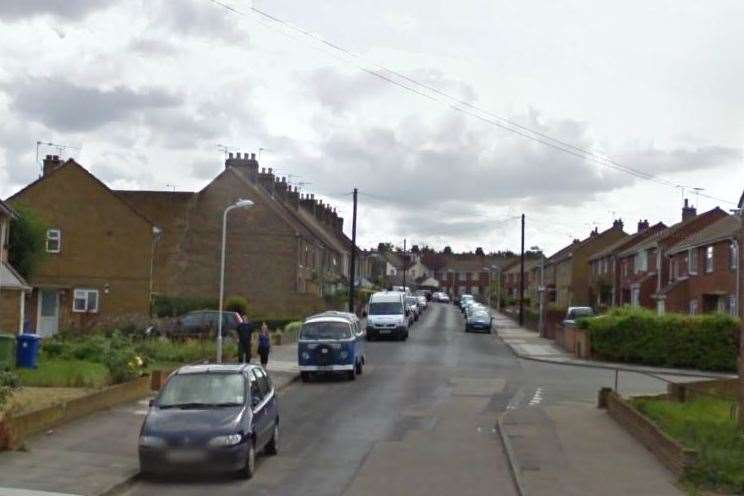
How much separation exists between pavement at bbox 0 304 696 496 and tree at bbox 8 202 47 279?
19005mm

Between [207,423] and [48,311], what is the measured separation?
35.9 meters

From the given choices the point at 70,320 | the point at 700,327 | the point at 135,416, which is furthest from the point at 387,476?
the point at 70,320

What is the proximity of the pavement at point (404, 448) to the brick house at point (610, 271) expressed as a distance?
150 feet

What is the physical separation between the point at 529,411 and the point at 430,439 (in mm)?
5231

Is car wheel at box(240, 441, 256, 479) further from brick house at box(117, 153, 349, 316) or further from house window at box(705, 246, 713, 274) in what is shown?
brick house at box(117, 153, 349, 316)

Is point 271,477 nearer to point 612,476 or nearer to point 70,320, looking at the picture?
point 612,476

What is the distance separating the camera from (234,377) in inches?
658

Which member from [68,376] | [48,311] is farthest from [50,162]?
[68,376]

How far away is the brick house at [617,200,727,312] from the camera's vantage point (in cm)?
6412

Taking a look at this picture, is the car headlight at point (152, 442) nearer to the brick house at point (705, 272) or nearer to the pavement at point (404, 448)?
the pavement at point (404, 448)

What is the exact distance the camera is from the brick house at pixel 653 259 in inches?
2525

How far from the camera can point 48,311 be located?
49.1 m

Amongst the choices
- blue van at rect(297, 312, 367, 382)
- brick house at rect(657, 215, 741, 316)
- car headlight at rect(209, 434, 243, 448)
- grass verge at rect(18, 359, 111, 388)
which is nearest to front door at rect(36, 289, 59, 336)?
blue van at rect(297, 312, 367, 382)

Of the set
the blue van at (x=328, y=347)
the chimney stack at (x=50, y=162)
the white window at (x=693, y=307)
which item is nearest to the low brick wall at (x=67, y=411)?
the blue van at (x=328, y=347)
